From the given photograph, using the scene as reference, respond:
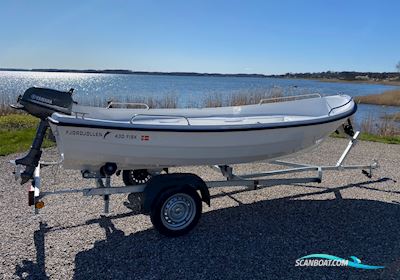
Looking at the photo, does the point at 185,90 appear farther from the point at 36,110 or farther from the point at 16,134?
the point at 36,110

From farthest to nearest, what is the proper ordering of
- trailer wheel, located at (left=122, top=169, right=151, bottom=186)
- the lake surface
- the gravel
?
the lake surface
trailer wheel, located at (left=122, top=169, right=151, bottom=186)
the gravel

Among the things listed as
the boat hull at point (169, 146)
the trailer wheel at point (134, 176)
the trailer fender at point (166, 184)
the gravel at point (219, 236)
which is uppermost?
the boat hull at point (169, 146)

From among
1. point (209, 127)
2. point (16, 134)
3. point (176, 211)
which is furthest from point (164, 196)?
point (16, 134)

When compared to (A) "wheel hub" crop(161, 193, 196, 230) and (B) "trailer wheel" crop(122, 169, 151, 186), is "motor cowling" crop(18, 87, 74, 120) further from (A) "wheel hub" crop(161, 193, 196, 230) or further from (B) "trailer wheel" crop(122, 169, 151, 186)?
(A) "wheel hub" crop(161, 193, 196, 230)

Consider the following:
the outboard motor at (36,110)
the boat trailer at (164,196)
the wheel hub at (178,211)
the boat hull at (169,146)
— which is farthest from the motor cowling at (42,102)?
the wheel hub at (178,211)

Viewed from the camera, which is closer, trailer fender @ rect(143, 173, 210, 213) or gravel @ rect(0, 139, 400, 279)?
gravel @ rect(0, 139, 400, 279)

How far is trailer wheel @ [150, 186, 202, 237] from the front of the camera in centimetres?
396

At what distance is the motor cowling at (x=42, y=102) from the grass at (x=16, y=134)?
315 cm

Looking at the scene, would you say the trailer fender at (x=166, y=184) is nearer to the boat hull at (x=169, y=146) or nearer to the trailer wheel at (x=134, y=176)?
the boat hull at (x=169, y=146)

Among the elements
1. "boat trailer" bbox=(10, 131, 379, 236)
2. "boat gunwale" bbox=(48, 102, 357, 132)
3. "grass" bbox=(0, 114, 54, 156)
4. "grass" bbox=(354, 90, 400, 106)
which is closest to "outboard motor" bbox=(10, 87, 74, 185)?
"boat trailer" bbox=(10, 131, 379, 236)

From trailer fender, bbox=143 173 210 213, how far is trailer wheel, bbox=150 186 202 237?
42 millimetres

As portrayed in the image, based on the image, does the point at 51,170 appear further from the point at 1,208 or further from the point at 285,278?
the point at 285,278

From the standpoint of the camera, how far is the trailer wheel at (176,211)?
396 cm

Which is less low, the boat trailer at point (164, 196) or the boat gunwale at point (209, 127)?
the boat gunwale at point (209, 127)
